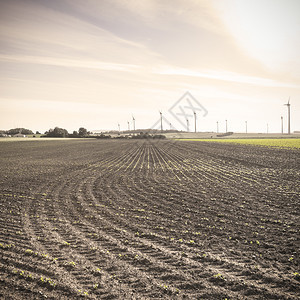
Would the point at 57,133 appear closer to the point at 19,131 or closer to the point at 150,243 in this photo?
the point at 19,131

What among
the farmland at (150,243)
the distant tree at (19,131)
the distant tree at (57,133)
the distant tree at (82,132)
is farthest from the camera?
the distant tree at (19,131)

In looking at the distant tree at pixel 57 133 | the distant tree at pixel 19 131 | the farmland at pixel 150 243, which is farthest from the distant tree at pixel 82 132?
the farmland at pixel 150 243

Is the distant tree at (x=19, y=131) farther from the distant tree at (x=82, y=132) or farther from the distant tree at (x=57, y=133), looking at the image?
the distant tree at (x=82, y=132)

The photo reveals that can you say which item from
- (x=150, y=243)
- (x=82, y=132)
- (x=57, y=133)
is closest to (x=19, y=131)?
(x=57, y=133)

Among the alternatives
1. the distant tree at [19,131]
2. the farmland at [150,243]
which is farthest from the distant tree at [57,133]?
the farmland at [150,243]

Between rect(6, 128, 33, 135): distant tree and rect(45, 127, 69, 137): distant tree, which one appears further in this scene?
rect(6, 128, 33, 135): distant tree

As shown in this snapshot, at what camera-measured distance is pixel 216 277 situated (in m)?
6.07

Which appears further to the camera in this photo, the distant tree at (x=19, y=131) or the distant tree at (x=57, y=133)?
the distant tree at (x=19, y=131)

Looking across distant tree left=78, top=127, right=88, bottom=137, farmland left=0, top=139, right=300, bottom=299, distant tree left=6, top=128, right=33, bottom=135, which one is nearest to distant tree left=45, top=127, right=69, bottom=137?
distant tree left=78, top=127, right=88, bottom=137

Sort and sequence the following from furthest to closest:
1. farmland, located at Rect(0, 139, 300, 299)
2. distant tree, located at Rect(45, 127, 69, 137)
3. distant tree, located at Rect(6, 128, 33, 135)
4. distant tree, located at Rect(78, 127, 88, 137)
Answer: distant tree, located at Rect(6, 128, 33, 135)
distant tree, located at Rect(78, 127, 88, 137)
distant tree, located at Rect(45, 127, 69, 137)
farmland, located at Rect(0, 139, 300, 299)

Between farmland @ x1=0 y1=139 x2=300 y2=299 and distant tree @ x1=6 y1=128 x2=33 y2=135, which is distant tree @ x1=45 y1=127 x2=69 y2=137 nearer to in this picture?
distant tree @ x1=6 y1=128 x2=33 y2=135

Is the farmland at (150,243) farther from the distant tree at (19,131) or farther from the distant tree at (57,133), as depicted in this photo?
the distant tree at (19,131)

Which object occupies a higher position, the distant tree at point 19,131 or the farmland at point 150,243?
the distant tree at point 19,131

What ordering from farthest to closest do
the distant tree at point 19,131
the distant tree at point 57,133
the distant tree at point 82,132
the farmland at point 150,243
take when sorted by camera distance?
the distant tree at point 19,131 < the distant tree at point 82,132 < the distant tree at point 57,133 < the farmland at point 150,243
